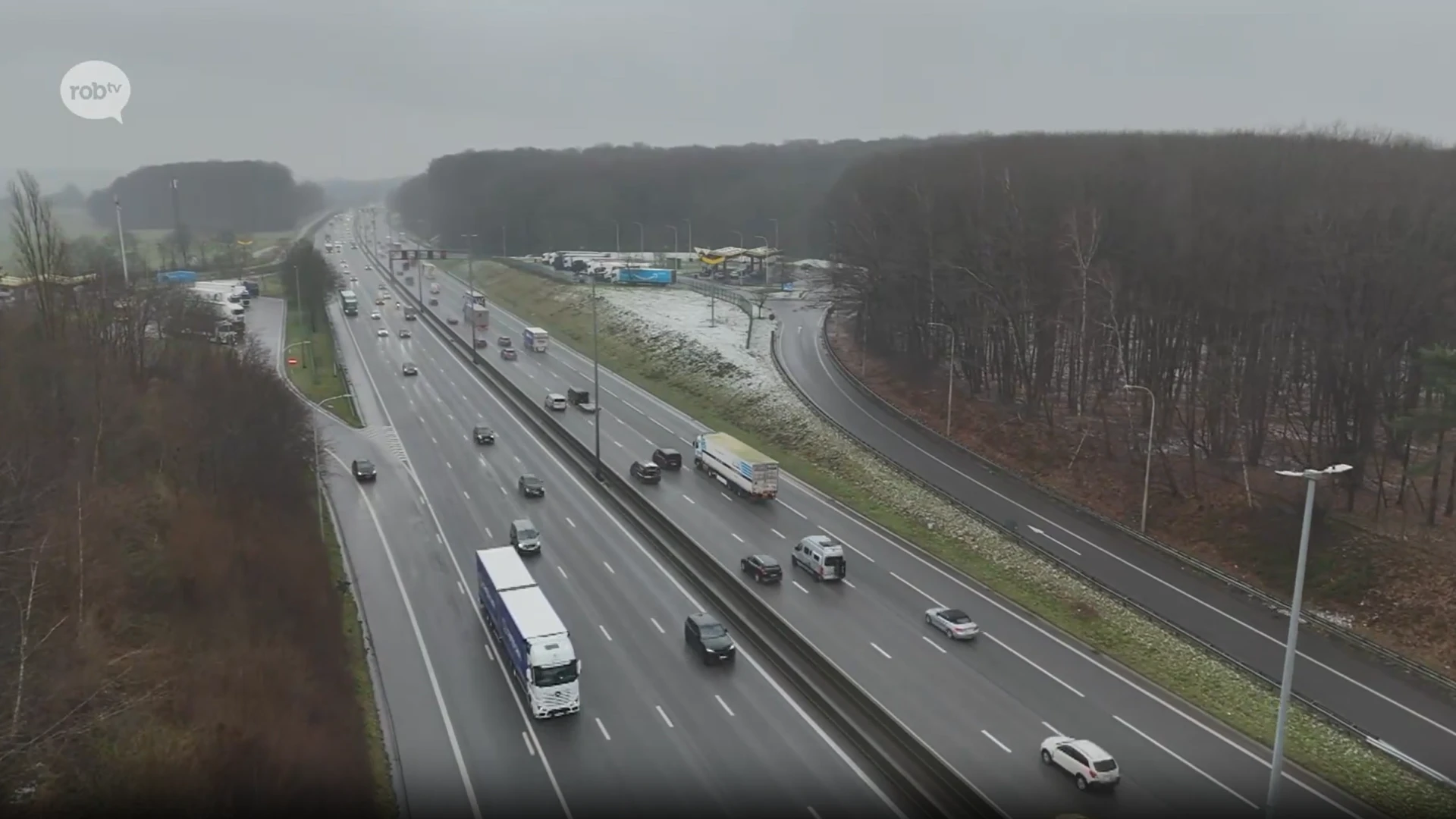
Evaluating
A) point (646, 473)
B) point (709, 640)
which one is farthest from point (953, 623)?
point (646, 473)

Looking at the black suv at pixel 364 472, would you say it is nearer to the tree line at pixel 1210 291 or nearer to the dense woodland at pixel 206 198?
the dense woodland at pixel 206 198

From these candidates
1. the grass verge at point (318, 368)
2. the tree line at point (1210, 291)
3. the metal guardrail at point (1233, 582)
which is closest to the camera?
the metal guardrail at point (1233, 582)

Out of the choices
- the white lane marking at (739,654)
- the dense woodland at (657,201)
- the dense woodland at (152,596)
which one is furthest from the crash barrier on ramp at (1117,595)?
the dense woodland at (657,201)

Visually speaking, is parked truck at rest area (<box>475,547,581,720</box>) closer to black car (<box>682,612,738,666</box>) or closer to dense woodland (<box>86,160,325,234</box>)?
black car (<box>682,612,738,666</box>)

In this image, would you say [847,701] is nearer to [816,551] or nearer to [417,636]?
[816,551]

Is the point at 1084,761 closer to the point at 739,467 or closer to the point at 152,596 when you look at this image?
the point at 152,596

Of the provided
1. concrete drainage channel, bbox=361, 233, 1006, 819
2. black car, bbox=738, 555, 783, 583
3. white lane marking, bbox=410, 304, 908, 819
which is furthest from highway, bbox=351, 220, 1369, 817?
white lane marking, bbox=410, 304, 908, 819
